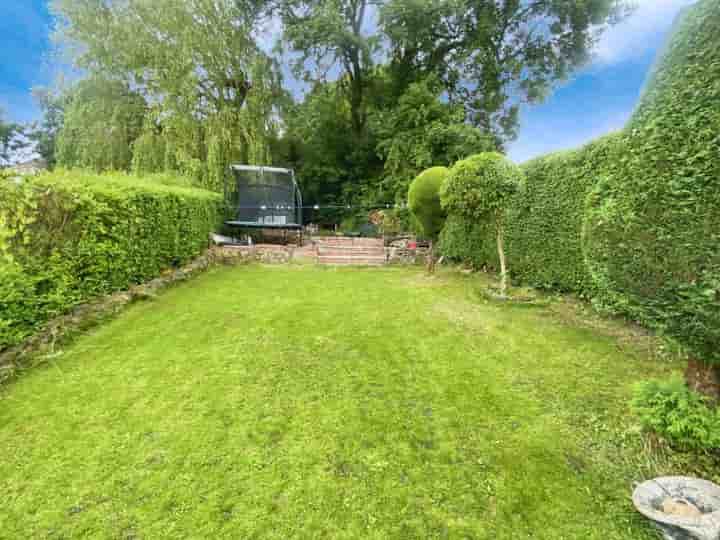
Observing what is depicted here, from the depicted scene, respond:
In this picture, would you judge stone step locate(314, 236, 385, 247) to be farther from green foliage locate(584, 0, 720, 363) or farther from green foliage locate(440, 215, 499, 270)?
green foliage locate(584, 0, 720, 363)

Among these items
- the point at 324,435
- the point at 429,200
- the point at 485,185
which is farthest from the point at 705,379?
the point at 429,200

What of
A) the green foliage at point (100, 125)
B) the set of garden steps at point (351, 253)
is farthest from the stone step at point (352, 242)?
the green foliage at point (100, 125)

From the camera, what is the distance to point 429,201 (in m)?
8.30

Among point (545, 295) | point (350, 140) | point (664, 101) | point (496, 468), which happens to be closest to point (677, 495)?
point (496, 468)

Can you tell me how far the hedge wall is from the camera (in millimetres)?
3074

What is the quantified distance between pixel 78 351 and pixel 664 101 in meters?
5.68

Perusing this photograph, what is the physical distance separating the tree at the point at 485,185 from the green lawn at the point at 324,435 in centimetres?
272

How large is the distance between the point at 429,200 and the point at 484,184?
2468mm

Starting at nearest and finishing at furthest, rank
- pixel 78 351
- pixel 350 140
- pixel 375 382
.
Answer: pixel 375 382, pixel 78 351, pixel 350 140

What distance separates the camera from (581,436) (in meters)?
2.28

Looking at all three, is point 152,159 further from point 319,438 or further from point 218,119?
point 319,438

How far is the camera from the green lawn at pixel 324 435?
1685 mm

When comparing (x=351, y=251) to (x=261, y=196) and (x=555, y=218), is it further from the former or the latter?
(x=555, y=218)

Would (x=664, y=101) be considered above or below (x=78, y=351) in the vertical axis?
above
